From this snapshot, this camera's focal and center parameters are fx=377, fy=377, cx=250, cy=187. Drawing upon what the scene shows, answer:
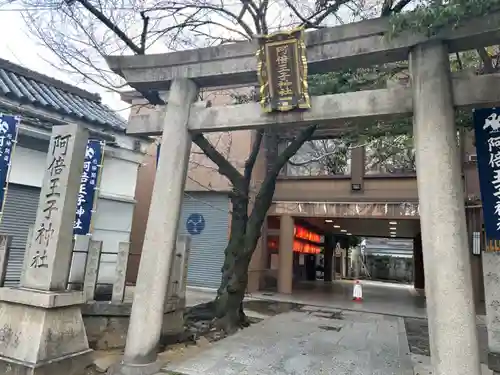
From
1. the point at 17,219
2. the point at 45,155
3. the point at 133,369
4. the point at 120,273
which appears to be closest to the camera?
the point at 133,369

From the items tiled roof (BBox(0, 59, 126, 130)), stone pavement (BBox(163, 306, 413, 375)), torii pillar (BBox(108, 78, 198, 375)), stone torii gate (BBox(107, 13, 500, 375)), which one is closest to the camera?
stone torii gate (BBox(107, 13, 500, 375))

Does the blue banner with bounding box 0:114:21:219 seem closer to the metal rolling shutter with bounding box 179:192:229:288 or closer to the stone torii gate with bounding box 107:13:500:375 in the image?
the stone torii gate with bounding box 107:13:500:375

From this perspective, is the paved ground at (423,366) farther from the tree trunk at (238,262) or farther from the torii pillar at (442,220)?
the tree trunk at (238,262)

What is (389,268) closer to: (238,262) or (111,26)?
(238,262)

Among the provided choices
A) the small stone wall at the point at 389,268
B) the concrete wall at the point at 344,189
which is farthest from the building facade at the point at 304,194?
the small stone wall at the point at 389,268

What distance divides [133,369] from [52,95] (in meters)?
9.24

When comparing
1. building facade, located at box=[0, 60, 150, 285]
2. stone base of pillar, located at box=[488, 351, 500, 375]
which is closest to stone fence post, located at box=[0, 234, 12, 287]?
building facade, located at box=[0, 60, 150, 285]

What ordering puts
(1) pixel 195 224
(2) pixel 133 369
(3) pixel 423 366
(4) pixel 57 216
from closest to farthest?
(2) pixel 133 369, (4) pixel 57 216, (3) pixel 423 366, (1) pixel 195 224

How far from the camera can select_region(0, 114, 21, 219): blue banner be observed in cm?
850

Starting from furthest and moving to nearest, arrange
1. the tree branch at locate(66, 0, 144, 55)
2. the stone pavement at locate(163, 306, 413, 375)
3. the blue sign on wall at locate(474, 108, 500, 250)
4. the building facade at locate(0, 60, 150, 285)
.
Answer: the building facade at locate(0, 60, 150, 285) < the tree branch at locate(66, 0, 144, 55) < the stone pavement at locate(163, 306, 413, 375) < the blue sign on wall at locate(474, 108, 500, 250)

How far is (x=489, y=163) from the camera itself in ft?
17.9

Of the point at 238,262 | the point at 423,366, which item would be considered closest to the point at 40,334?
A: the point at 238,262

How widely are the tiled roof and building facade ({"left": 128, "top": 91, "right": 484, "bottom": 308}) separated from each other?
4.51m

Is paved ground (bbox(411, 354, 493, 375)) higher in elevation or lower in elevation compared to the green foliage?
lower
